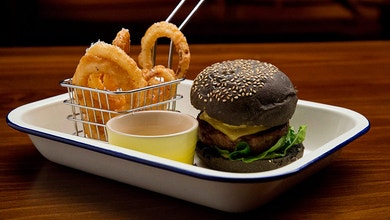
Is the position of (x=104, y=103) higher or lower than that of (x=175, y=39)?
lower

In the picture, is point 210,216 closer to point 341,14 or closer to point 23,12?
point 23,12

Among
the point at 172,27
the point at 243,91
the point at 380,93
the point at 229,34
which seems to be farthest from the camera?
the point at 229,34

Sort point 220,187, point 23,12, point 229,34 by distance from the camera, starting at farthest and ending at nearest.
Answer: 1. point 229,34
2. point 23,12
3. point 220,187

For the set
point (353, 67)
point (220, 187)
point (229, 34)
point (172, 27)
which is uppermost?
point (172, 27)

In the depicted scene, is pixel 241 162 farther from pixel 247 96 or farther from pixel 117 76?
pixel 117 76

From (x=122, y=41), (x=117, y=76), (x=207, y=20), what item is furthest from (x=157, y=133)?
(x=207, y=20)

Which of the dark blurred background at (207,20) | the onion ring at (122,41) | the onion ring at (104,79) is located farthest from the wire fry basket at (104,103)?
the dark blurred background at (207,20)

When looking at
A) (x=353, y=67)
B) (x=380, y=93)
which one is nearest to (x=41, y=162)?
(x=380, y=93)
